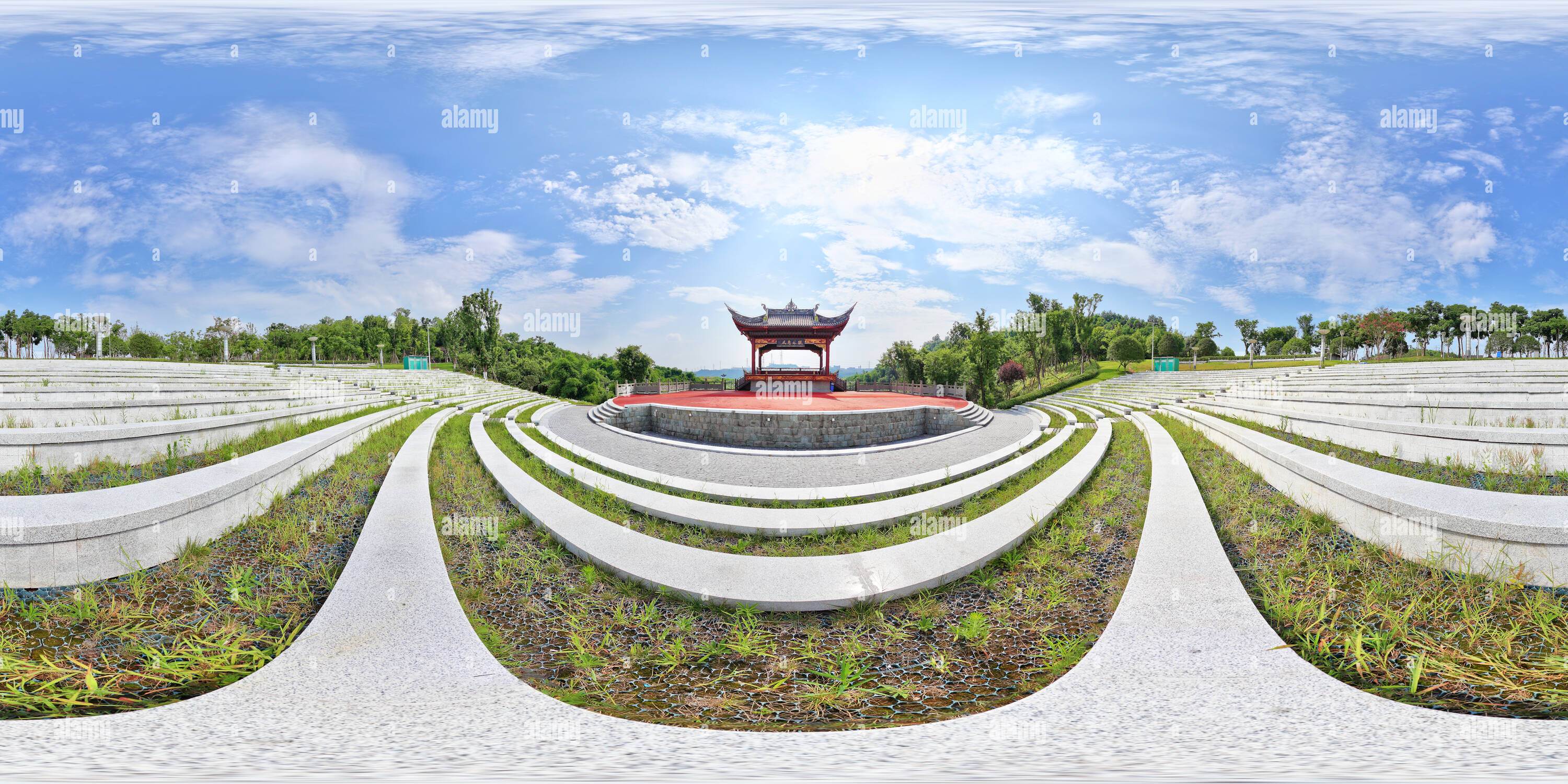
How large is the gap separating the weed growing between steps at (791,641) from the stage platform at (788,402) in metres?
12.3

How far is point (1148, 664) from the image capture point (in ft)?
10.1

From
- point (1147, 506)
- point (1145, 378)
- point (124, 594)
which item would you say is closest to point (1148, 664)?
point (1147, 506)

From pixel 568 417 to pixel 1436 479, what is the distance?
62.7 feet

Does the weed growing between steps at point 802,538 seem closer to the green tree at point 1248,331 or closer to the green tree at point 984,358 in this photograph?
the green tree at point 984,358

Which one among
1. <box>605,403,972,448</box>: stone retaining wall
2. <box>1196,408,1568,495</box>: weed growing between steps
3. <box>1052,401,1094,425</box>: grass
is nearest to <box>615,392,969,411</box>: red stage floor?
<box>605,403,972,448</box>: stone retaining wall

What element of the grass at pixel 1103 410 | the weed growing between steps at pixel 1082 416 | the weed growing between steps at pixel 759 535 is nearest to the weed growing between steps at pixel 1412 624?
the weed growing between steps at pixel 759 535

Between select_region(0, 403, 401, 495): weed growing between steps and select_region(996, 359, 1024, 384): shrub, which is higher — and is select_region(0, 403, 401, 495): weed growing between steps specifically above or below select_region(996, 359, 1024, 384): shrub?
below

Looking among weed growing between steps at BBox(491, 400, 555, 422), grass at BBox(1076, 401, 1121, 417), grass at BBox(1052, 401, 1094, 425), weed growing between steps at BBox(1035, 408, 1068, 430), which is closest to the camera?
weed growing between steps at BBox(1035, 408, 1068, 430)

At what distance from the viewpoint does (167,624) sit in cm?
345

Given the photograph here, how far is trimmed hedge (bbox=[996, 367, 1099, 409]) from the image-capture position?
3781cm

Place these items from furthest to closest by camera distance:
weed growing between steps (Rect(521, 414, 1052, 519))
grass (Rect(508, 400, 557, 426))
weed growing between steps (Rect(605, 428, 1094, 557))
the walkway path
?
1. grass (Rect(508, 400, 557, 426))
2. the walkway path
3. weed growing between steps (Rect(521, 414, 1052, 519))
4. weed growing between steps (Rect(605, 428, 1094, 557))

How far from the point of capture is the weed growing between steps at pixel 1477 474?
4.54m

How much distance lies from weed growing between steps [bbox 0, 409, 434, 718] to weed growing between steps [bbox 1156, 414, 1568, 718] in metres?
6.15

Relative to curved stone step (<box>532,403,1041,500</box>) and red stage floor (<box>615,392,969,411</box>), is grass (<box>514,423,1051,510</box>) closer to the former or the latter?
curved stone step (<box>532,403,1041,500</box>)
